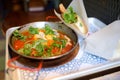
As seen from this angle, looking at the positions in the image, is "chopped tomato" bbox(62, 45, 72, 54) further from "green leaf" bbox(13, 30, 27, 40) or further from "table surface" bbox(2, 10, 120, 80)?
"table surface" bbox(2, 10, 120, 80)

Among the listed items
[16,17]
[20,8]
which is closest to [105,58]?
[16,17]

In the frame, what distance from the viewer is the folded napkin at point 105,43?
Answer: 662mm

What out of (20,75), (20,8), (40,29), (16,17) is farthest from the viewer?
(20,8)

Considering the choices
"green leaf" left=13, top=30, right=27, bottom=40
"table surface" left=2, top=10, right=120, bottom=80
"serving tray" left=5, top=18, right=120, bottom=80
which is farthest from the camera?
"table surface" left=2, top=10, right=120, bottom=80

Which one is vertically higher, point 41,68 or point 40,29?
point 40,29

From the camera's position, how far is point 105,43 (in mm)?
681

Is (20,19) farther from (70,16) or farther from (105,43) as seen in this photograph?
(105,43)

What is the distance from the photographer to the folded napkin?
66 cm

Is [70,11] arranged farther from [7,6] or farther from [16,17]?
[7,6]

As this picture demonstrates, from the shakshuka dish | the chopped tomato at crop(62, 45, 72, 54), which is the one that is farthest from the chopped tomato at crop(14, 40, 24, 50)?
the chopped tomato at crop(62, 45, 72, 54)

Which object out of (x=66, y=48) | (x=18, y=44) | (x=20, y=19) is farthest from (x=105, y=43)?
(x=20, y=19)

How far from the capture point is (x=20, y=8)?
2.23 m

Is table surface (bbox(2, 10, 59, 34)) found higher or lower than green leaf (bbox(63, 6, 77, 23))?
lower

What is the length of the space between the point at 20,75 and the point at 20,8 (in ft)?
5.63
